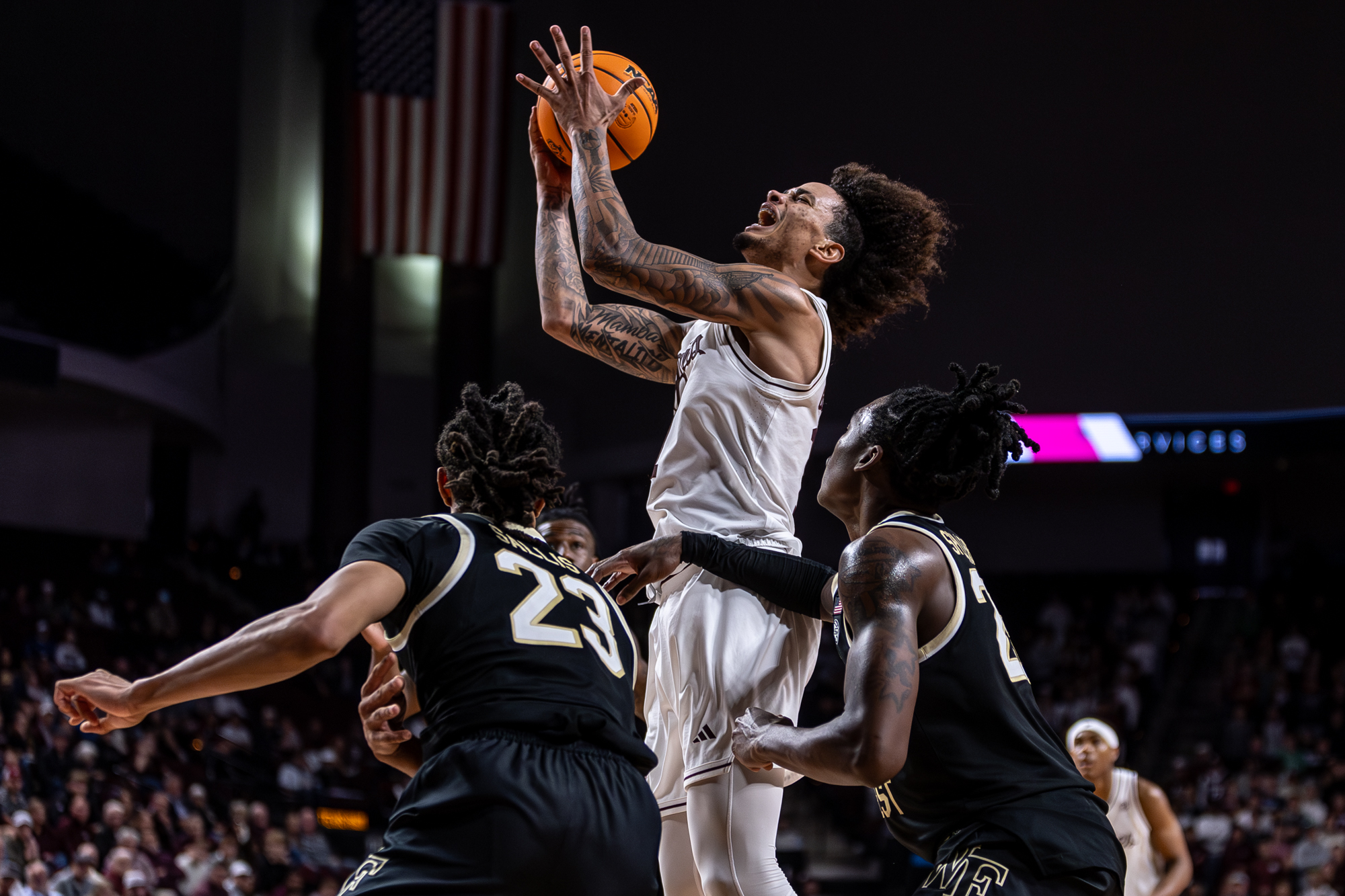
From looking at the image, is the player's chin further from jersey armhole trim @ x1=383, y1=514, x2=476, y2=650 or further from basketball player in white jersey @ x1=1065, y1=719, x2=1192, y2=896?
basketball player in white jersey @ x1=1065, y1=719, x2=1192, y2=896

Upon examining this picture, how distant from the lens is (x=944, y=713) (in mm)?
2340

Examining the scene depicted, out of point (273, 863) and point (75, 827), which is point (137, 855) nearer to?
point (75, 827)

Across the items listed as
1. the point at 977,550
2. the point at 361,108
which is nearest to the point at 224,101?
the point at 361,108

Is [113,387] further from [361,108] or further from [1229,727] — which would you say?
[1229,727]

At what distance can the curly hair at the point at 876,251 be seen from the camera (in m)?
3.51

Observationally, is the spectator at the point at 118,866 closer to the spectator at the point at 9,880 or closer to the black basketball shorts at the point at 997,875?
the spectator at the point at 9,880

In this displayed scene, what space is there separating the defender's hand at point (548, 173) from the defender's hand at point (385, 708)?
4.78 ft

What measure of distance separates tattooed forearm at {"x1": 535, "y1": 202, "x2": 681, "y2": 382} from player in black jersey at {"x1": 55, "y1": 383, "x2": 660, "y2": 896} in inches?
35.8

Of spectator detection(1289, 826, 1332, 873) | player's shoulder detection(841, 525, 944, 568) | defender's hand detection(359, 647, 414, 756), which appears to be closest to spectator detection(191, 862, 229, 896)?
defender's hand detection(359, 647, 414, 756)

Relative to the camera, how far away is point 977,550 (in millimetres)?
17391

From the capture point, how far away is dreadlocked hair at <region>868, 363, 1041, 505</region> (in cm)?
258

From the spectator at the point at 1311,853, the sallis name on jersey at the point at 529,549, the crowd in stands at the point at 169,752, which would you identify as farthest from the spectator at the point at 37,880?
the spectator at the point at 1311,853

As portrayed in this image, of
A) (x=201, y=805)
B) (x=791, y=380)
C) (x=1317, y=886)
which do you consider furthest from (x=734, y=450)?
(x=1317, y=886)

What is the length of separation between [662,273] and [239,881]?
309 inches
